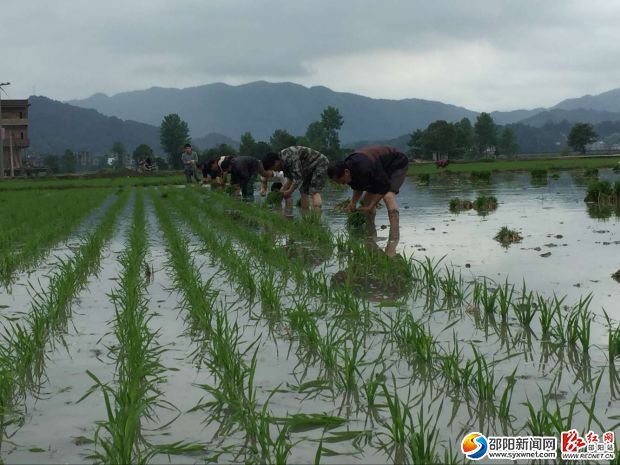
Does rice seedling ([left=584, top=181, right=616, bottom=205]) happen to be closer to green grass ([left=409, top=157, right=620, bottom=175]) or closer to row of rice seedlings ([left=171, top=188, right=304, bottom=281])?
row of rice seedlings ([left=171, top=188, right=304, bottom=281])

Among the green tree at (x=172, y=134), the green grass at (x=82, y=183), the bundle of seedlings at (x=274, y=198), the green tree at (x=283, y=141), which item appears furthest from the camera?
the green tree at (x=172, y=134)

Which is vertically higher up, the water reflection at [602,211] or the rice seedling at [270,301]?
the water reflection at [602,211]

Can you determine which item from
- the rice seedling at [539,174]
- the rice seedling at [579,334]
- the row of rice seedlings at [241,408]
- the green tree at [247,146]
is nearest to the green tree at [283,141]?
the green tree at [247,146]

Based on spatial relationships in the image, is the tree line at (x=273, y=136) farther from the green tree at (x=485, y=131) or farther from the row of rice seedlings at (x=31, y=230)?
the row of rice seedlings at (x=31, y=230)

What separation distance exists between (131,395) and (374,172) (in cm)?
645

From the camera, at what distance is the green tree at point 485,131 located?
13350 centimetres

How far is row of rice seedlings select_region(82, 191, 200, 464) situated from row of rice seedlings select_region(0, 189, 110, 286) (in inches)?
111

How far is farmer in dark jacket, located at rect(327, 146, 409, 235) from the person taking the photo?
29.0 feet

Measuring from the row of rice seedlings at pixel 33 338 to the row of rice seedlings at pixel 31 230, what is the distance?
93 centimetres

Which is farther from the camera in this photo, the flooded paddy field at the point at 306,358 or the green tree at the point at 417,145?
the green tree at the point at 417,145

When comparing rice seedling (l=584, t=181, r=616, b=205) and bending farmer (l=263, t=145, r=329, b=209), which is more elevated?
bending farmer (l=263, t=145, r=329, b=209)

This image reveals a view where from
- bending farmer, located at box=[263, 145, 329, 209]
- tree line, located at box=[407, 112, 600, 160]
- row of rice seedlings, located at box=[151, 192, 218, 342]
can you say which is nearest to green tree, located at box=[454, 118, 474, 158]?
tree line, located at box=[407, 112, 600, 160]

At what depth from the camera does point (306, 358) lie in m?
3.83

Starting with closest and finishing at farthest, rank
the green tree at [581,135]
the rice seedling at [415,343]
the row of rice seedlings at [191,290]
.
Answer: the rice seedling at [415,343] < the row of rice seedlings at [191,290] < the green tree at [581,135]
